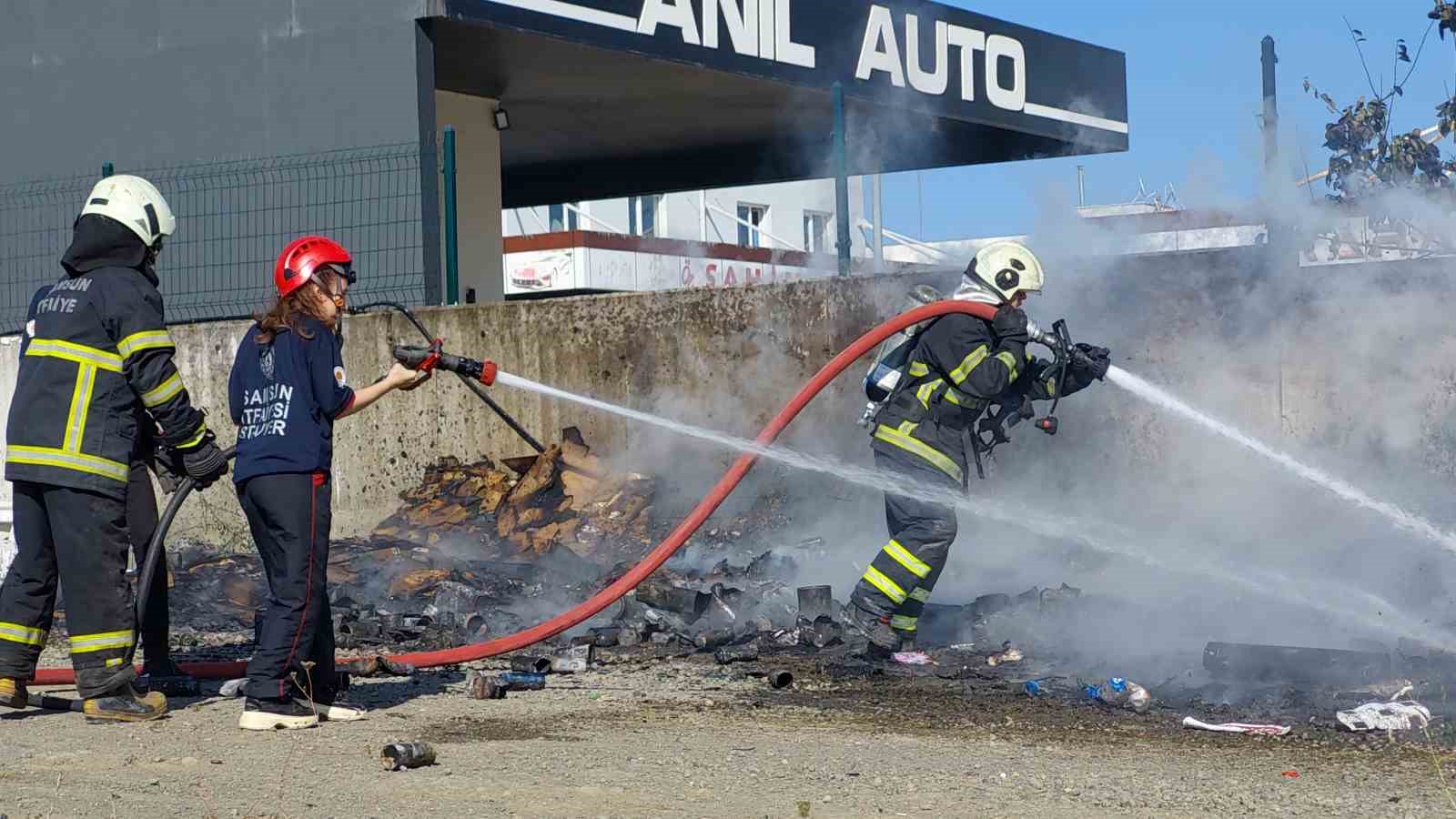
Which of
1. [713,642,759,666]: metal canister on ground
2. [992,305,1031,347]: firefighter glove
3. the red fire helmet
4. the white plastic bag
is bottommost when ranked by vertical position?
[713,642,759,666]: metal canister on ground

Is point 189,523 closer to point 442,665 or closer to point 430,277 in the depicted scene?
point 430,277

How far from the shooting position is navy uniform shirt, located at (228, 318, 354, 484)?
5516 millimetres

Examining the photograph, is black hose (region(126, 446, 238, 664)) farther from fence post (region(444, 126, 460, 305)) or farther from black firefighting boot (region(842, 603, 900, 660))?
fence post (region(444, 126, 460, 305))

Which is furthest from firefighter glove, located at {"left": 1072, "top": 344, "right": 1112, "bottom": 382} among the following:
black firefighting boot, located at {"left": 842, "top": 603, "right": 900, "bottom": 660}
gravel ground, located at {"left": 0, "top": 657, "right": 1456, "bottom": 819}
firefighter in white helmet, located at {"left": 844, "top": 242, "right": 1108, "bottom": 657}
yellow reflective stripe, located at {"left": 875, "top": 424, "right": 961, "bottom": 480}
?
gravel ground, located at {"left": 0, "top": 657, "right": 1456, "bottom": 819}

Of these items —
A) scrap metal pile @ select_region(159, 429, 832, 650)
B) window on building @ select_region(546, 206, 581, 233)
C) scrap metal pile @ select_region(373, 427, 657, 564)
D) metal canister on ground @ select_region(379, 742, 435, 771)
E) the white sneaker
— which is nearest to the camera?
metal canister on ground @ select_region(379, 742, 435, 771)

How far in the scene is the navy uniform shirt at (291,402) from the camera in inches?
217

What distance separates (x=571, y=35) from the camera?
13484mm

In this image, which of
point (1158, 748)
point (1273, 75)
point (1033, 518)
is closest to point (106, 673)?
point (1158, 748)

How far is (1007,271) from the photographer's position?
7289mm

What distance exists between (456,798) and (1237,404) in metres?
6.63

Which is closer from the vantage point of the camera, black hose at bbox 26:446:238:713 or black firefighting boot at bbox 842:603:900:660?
black hose at bbox 26:446:238:713

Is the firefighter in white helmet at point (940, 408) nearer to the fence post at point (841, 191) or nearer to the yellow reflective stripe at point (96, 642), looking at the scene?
the yellow reflective stripe at point (96, 642)

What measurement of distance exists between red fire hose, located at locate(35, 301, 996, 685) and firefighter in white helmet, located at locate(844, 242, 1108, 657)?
10cm

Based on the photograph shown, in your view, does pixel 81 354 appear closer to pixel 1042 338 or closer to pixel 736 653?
pixel 736 653
